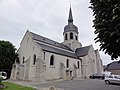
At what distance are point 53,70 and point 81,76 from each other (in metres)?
11.5

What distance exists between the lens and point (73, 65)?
34.5 m

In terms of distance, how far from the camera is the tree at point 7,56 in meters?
28.9

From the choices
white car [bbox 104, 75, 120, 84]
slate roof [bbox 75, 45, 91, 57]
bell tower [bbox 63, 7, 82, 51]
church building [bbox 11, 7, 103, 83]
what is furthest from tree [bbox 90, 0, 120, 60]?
bell tower [bbox 63, 7, 82, 51]

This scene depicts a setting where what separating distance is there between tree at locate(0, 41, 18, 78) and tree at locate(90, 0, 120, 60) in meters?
25.1

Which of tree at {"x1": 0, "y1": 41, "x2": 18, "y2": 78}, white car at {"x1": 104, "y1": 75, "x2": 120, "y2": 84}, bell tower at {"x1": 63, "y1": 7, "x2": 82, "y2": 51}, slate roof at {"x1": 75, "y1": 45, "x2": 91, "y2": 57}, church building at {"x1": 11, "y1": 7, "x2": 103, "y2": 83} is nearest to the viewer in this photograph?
white car at {"x1": 104, "y1": 75, "x2": 120, "y2": 84}

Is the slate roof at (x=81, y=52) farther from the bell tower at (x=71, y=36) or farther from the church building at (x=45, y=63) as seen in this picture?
the bell tower at (x=71, y=36)

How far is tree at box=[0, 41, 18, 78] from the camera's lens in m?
28.9

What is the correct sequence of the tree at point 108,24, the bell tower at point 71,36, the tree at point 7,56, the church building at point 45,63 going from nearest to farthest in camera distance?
the tree at point 108,24 → the church building at point 45,63 → the tree at point 7,56 → the bell tower at point 71,36

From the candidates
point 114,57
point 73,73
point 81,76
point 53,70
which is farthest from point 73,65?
point 114,57

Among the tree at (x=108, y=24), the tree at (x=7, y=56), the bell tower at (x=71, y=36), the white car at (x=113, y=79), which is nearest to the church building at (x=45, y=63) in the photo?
A: the tree at (x=7, y=56)

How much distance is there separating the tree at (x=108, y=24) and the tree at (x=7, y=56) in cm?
2508

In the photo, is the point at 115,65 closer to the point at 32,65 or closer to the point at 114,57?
the point at 32,65

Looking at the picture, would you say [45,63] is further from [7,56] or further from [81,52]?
[81,52]

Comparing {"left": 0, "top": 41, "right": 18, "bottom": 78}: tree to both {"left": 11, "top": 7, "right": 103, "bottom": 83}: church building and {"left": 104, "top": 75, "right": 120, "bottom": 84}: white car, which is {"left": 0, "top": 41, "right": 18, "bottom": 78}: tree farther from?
{"left": 104, "top": 75, "right": 120, "bottom": 84}: white car
